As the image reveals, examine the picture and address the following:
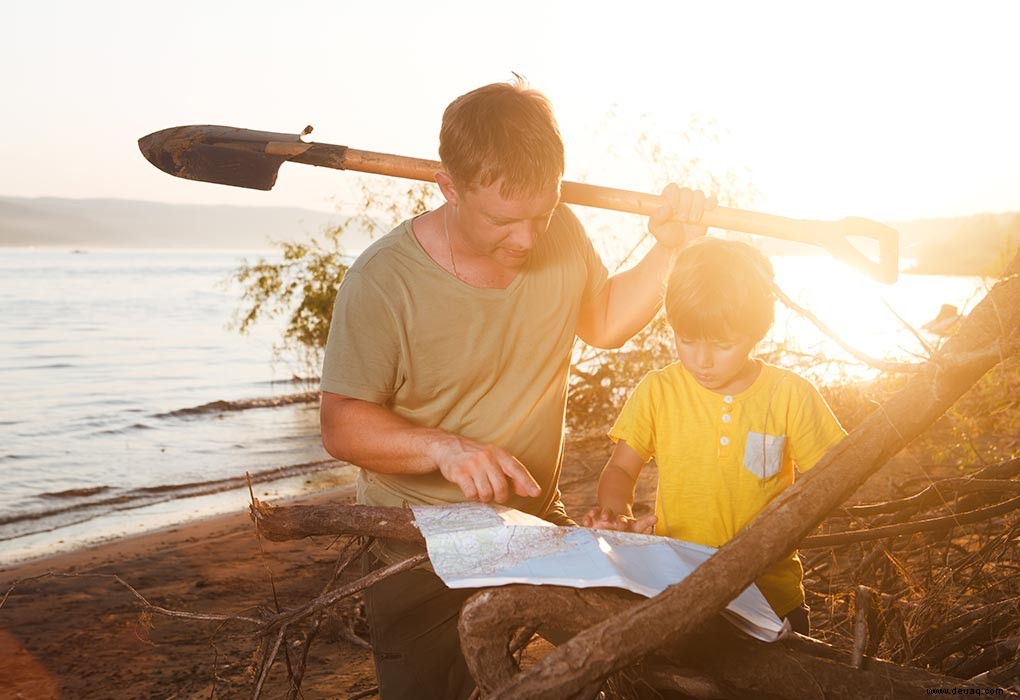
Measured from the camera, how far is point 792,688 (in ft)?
5.84

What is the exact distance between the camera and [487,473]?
2.01 metres

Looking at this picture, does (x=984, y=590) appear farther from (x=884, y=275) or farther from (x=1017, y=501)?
(x=884, y=275)

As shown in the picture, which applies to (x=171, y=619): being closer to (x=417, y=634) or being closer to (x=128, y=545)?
(x=128, y=545)

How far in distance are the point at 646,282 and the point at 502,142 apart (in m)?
0.69

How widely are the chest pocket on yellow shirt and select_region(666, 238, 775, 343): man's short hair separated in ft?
0.84

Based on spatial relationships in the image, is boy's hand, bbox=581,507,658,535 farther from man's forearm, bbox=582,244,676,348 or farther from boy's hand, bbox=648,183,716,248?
boy's hand, bbox=648,183,716,248

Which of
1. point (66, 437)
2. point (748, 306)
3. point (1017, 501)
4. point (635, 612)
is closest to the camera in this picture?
point (635, 612)

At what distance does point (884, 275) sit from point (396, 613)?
5.17 feet

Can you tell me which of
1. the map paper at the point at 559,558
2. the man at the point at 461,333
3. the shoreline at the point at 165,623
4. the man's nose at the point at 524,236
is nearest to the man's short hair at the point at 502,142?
the man at the point at 461,333

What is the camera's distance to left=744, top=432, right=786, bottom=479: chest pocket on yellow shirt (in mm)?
2434

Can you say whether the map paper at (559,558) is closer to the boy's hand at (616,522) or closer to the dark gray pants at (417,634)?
the boy's hand at (616,522)

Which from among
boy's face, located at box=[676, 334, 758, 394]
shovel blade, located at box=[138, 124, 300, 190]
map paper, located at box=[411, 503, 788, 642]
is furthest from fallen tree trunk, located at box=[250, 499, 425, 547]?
shovel blade, located at box=[138, 124, 300, 190]

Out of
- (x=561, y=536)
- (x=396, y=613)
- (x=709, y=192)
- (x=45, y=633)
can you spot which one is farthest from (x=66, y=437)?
(x=561, y=536)

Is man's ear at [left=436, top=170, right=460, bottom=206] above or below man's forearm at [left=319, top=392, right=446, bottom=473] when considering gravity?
above
